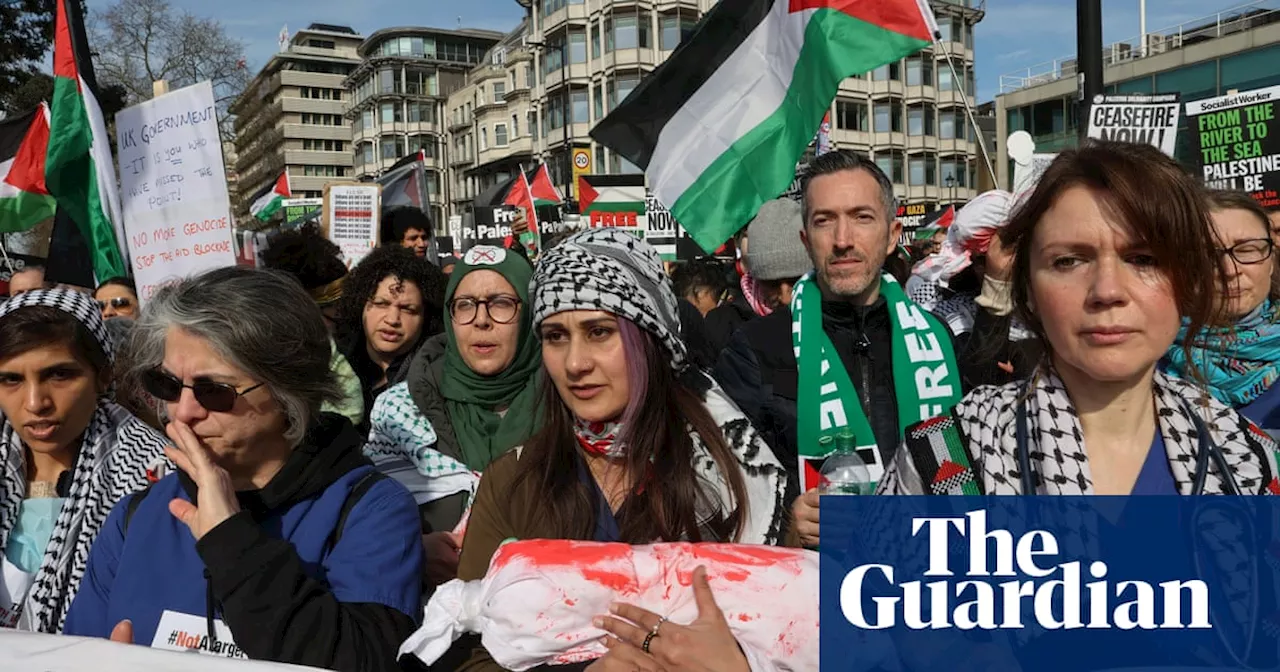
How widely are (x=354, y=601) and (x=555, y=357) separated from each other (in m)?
0.70

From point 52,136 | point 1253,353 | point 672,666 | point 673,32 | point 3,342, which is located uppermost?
point 673,32

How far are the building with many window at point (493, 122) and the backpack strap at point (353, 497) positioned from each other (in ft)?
228

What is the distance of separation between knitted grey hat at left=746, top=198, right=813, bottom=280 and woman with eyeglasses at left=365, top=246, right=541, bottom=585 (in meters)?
1.21

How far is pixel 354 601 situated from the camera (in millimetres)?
2092

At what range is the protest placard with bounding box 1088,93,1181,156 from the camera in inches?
225

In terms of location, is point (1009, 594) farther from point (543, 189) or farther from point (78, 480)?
point (543, 189)

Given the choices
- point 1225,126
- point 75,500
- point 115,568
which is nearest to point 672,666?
point 115,568

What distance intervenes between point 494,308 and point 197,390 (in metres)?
1.54

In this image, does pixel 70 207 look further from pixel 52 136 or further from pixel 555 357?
pixel 555 357

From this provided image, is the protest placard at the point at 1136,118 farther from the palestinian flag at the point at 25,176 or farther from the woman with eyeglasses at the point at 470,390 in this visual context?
the palestinian flag at the point at 25,176

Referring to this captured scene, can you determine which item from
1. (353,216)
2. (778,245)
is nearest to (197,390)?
(778,245)

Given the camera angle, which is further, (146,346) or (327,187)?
(327,187)

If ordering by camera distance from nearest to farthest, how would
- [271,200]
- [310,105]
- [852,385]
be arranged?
[852,385] < [271,200] < [310,105]

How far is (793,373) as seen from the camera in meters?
3.24
